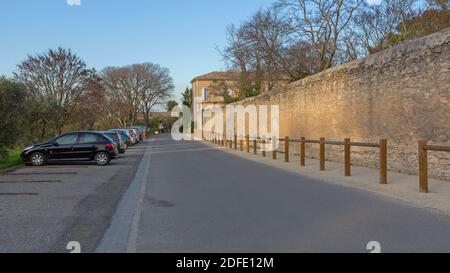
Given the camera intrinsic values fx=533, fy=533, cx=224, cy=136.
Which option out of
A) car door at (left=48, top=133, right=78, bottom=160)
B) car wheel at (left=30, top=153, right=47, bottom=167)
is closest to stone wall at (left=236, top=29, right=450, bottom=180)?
car door at (left=48, top=133, right=78, bottom=160)

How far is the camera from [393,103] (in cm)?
1561

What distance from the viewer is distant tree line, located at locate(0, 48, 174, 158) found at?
20938 millimetres

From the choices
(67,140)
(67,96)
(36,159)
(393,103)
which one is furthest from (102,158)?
(67,96)

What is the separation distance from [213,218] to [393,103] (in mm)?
8977

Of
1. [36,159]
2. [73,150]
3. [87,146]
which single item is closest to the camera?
[36,159]

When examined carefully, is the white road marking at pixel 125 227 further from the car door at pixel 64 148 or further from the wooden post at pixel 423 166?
the car door at pixel 64 148

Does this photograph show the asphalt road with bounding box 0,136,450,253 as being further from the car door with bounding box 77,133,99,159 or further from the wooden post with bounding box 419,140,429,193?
the car door with bounding box 77,133,99,159

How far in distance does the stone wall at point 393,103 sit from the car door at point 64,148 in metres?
10.3

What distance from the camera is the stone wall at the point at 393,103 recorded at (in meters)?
13.2

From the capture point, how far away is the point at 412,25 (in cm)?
3362

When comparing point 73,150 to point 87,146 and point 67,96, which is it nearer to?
point 87,146

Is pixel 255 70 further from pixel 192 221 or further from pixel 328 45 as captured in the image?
pixel 192 221

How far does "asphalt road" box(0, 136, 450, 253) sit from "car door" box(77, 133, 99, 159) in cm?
771
